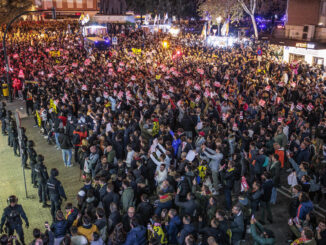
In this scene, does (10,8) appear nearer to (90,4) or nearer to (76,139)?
(76,139)

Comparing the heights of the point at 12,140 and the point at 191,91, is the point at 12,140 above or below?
below

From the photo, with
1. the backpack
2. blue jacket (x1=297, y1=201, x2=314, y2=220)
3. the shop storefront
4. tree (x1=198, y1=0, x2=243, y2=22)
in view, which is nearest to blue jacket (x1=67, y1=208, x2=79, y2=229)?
blue jacket (x1=297, y1=201, x2=314, y2=220)

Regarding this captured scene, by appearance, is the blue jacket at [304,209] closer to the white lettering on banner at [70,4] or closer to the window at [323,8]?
the window at [323,8]

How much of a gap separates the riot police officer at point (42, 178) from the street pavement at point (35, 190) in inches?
10.4

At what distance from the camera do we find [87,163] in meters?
9.31

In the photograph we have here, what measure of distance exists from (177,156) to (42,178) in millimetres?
3723

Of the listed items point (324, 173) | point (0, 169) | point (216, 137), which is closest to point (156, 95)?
point (216, 137)

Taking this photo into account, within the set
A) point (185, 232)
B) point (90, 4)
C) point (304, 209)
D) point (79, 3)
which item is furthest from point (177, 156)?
point (90, 4)

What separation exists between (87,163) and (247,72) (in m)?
14.1

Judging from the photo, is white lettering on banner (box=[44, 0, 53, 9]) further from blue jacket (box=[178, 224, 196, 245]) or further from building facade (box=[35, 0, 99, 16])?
blue jacket (box=[178, 224, 196, 245])

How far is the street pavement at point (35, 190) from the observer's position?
8289 mm

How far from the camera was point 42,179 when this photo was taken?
870 cm

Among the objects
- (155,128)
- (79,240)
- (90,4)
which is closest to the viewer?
(79,240)

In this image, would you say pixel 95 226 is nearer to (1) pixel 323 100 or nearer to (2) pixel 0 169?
(2) pixel 0 169
